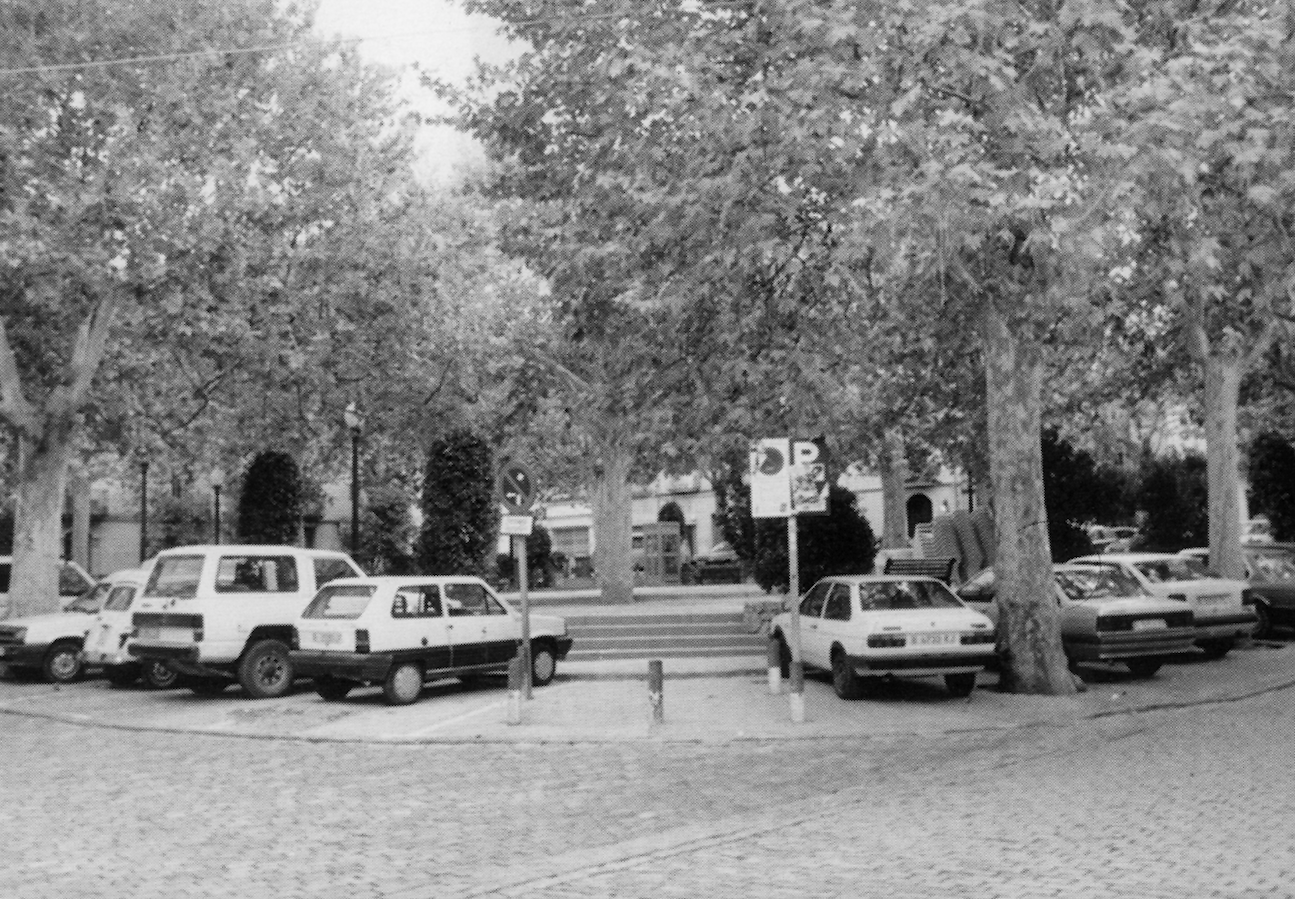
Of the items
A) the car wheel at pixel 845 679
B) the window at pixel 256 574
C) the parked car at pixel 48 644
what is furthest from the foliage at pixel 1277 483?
the parked car at pixel 48 644

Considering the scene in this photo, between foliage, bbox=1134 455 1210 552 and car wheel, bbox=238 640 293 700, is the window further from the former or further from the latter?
foliage, bbox=1134 455 1210 552

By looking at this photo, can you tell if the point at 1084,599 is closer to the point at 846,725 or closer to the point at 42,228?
the point at 846,725

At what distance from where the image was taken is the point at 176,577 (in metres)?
17.6

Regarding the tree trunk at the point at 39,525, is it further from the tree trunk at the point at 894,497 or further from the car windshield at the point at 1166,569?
the tree trunk at the point at 894,497

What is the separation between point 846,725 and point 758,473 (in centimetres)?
297

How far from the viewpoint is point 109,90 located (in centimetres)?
2120

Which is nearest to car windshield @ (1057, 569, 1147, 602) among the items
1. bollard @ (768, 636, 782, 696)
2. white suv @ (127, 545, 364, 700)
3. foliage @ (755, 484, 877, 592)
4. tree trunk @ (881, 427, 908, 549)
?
bollard @ (768, 636, 782, 696)

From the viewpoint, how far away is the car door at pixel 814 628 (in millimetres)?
17172

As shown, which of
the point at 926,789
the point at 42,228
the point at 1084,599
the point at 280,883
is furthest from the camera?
the point at 42,228

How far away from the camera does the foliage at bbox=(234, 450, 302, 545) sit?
2841 centimetres

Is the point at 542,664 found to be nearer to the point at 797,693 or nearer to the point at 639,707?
the point at 639,707

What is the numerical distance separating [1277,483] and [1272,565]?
10.8 meters

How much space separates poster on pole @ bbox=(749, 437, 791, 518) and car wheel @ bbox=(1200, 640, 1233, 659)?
8898 mm

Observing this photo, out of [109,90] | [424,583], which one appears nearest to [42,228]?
[109,90]
